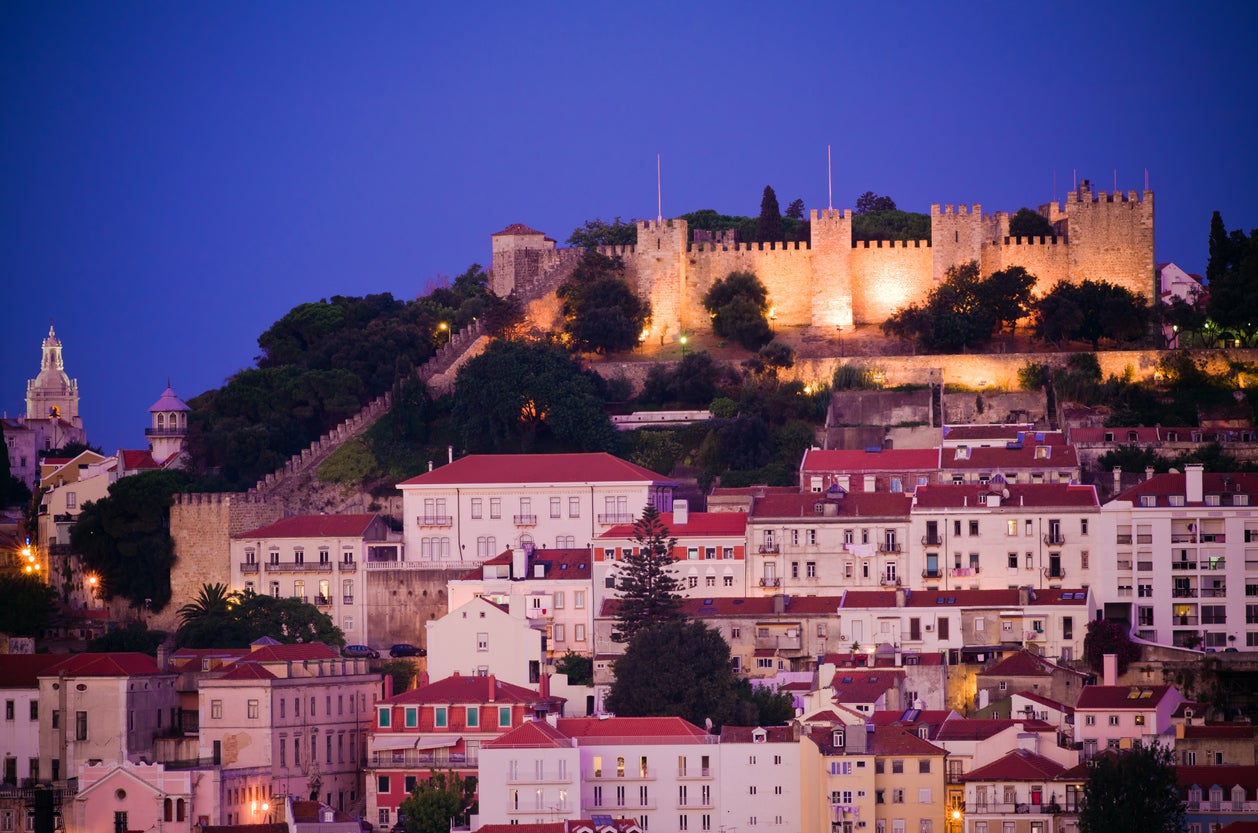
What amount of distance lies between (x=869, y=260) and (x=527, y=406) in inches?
591

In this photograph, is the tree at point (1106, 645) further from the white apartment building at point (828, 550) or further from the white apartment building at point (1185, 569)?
the white apartment building at point (828, 550)

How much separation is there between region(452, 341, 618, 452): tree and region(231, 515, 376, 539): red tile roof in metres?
5.83

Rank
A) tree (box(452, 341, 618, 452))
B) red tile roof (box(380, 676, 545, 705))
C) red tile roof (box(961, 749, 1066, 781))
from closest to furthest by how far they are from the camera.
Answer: red tile roof (box(961, 749, 1066, 781)) < red tile roof (box(380, 676, 545, 705)) < tree (box(452, 341, 618, 452))

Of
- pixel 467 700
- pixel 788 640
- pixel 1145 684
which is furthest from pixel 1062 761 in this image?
pixel 467 700

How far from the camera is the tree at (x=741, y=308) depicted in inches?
3127

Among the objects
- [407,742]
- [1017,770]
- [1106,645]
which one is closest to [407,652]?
[407,742]

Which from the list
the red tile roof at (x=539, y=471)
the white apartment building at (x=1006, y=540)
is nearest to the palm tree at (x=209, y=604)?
the red tile roof at (x=539, y=471)

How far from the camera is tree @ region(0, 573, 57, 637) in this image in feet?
215

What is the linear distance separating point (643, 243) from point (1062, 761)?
1387 inches

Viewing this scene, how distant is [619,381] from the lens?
77.8 m

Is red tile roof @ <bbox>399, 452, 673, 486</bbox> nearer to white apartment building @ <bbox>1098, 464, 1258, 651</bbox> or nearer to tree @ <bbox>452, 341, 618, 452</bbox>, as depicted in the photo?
tree @ <bbox>452, 341, 618, 452</bbox>

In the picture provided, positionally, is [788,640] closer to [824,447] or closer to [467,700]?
[467,700]

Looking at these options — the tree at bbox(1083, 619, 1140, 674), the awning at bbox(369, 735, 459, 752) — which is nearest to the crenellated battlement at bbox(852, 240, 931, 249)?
the tree at bbox(1083, 619, 1140, 674)

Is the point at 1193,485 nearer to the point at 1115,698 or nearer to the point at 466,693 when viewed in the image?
the point at 1115,698
